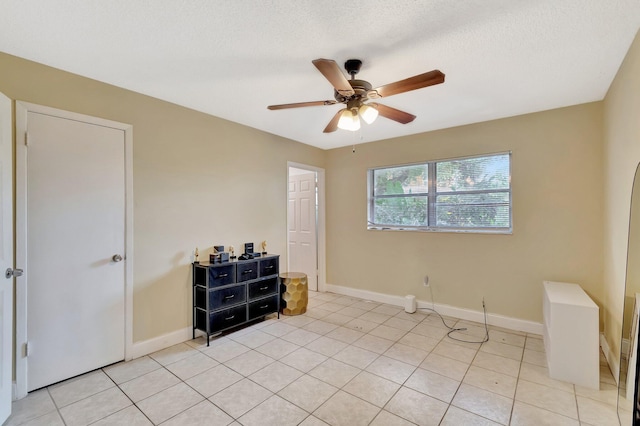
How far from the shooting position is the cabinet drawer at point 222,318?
3.02 meters

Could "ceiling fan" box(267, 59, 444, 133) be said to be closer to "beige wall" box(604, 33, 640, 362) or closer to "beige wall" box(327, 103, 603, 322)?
"beige wall" box(604, 33, 640, 362)

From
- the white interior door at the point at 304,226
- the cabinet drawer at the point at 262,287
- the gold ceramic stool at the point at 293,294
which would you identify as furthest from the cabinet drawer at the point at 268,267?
the white interior door at the point at 304,226

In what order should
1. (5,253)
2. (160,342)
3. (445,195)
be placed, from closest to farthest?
(5,253) → (160,342) → (445,195)

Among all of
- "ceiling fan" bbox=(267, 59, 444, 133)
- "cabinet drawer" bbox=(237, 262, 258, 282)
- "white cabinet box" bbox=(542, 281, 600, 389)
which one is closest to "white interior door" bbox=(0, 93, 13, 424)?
"cabinet drawer" bbox=(237, 262, 258, 282)

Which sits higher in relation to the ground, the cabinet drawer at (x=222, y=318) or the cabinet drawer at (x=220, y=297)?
the cabinet drawer at (x=220, y=297)

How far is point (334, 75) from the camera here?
5.93 ft

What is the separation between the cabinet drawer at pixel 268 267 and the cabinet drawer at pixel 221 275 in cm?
42

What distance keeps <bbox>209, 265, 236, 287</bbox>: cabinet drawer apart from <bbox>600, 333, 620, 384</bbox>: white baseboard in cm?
338

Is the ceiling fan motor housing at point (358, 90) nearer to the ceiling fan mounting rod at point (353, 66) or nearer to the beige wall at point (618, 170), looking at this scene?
the ceiling fan mounting rod at point (353, 66)

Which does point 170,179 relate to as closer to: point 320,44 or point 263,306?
point 263,306

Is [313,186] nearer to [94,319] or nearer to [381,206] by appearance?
[381,206]

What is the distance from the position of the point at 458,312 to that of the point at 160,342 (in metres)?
3.50

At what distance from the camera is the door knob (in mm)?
1889

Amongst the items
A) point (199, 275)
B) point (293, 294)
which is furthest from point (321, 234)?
point (199, 275)
